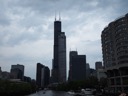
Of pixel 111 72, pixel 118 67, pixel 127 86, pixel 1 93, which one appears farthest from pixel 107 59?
pixel 1 93

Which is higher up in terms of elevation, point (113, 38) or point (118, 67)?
point (113, 38)

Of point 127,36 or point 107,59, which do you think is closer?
point 127,36

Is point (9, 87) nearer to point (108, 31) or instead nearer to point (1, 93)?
point (1, 93)

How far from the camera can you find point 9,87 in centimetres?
12900

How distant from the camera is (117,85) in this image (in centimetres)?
15450

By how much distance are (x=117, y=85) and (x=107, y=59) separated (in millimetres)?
28111

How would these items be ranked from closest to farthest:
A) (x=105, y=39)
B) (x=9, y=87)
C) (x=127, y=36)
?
(x=9, y=87), (x=127, y=36), (x=105, y=39)

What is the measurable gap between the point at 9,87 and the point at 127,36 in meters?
87.6

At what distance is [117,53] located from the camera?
159250mm

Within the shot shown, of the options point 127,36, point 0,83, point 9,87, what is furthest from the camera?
point 127,36

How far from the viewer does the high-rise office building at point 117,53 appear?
14912 centimetres

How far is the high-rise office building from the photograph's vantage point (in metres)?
149

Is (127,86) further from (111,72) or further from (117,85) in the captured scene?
(111,72)

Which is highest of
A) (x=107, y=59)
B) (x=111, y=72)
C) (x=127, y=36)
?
(x=127, y=36)
